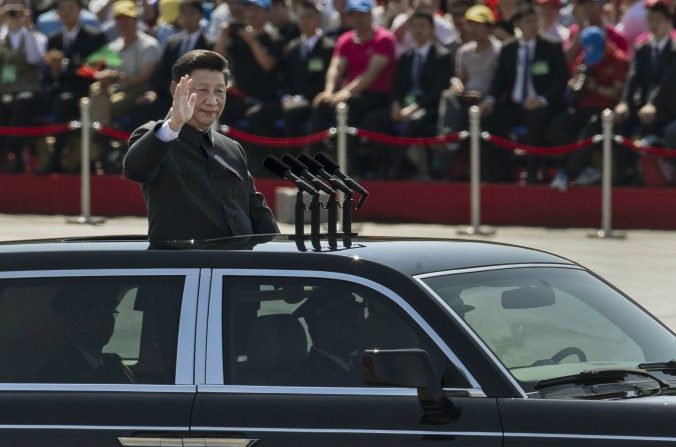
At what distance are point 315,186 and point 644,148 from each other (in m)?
10.3

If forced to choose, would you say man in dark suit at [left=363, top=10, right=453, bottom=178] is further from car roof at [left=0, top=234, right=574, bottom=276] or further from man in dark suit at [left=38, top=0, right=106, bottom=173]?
car roof at [left=0, top=234, right=574, bottom=276]

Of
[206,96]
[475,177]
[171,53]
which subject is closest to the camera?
[206,96]

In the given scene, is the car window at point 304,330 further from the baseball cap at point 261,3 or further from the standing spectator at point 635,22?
the baseball cap at point 261,3

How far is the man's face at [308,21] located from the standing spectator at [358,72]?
0.35 metres

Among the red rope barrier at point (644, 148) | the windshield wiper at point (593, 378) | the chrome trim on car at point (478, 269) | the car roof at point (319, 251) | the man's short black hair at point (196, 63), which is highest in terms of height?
the man's short black hair at point (196, 63)

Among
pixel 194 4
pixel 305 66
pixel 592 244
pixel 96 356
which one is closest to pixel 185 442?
pixel 96 356

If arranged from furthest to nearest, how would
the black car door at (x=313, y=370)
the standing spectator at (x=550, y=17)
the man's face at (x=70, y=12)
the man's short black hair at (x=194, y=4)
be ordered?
the man's face at (x=70, y=12) → the man's short black hair at (x=194, y=4) → the standing spectator at (x=550, y=17) → the black car door at (x=313, y=370)

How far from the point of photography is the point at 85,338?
530 cm

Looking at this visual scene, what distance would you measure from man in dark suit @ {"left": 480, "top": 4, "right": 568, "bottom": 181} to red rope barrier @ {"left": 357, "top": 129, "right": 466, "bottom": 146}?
38 centimetres

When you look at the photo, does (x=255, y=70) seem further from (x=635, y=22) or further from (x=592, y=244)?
(x=592, y=244)

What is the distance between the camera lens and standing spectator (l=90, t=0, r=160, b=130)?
59.3 ft

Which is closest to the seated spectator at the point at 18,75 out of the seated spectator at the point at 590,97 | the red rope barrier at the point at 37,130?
the red rope barrier at the point at 37,130

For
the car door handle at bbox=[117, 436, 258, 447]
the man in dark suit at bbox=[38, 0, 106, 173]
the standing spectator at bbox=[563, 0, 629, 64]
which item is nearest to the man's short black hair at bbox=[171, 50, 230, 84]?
the car door handle at bbox=[117, 436, 258, 447]

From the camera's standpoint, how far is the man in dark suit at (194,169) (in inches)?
247
